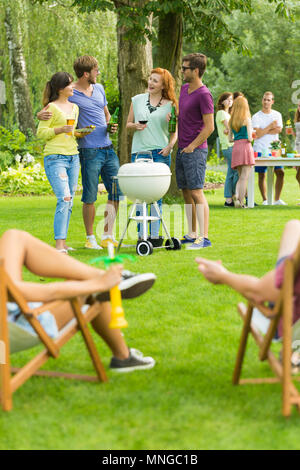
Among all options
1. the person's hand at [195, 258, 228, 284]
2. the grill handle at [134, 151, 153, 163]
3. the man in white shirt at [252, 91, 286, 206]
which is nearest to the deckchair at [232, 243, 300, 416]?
the person's hand at [195, 258, 228, 284]

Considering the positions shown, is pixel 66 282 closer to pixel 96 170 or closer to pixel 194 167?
pixel 96 170

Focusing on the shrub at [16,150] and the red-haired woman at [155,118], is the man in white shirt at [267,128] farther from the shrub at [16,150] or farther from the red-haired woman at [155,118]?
the shrub at [16,150]

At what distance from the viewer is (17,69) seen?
20.7 meters

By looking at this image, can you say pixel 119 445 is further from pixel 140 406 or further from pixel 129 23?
pixel 129 23

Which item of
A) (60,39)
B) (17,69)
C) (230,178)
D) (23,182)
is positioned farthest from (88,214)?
(17,69)

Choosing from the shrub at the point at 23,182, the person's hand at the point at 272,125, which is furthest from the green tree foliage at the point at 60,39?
the person's hand at the point at 272,125

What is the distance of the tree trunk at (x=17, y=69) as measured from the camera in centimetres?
1936

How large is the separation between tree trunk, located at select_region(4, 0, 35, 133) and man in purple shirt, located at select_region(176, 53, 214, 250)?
41.8ft

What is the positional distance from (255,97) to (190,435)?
36411mm

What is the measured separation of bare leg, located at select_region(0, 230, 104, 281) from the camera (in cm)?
336

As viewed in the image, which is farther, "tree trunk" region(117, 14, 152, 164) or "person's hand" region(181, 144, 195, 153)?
"tree trunk" region(117, 14, 152, 164)

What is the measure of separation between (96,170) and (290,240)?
452cm

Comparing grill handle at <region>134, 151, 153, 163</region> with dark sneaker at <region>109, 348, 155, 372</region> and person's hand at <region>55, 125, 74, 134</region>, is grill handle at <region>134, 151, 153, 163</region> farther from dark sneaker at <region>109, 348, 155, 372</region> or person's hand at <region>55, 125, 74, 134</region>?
dark sneaker at <region>109, 348, 155, 372</region>

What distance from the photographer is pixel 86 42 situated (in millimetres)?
20375
